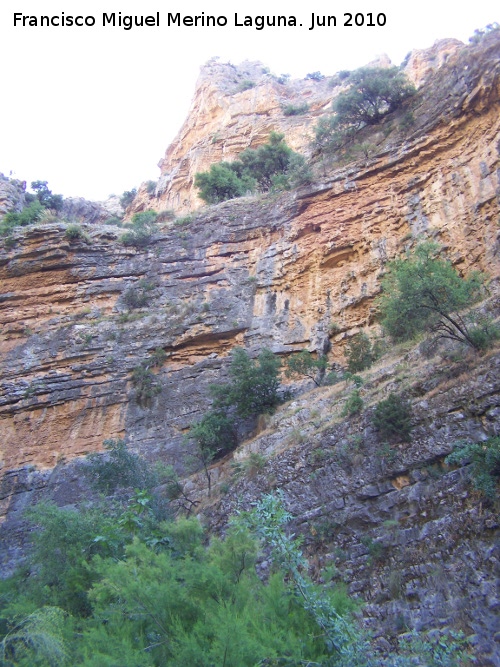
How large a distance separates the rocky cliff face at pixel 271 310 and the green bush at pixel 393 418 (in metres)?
0.25

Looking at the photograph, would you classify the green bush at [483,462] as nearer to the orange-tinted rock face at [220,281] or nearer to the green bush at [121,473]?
the orange-tinted rock face at [220,281]

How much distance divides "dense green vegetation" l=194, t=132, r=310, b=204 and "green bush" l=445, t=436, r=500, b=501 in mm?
21826

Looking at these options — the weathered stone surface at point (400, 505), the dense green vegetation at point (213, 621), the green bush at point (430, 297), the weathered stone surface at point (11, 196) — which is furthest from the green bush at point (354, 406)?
the weathered stone surface at point (11, 196)

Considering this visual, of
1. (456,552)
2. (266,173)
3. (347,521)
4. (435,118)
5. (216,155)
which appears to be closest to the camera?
(456,552)

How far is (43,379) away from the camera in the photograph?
2125cm

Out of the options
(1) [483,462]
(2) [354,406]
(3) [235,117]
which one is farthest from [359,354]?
(3) [235,117]

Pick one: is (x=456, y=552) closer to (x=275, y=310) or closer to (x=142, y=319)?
(x=275, y=310)

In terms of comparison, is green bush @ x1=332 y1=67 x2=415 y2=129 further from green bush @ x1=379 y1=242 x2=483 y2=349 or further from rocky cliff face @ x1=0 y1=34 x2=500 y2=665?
green bush @ x1=379 y1=242 x2=483 y2=349

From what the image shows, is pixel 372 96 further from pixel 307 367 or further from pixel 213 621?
pixel 213 621

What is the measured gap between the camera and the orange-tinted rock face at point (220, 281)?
1900 cm

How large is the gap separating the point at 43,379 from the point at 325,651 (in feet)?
56.4

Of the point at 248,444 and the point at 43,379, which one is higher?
the point at 43,379

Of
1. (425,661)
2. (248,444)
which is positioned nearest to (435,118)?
(248,444)

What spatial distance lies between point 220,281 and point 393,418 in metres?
13.0
